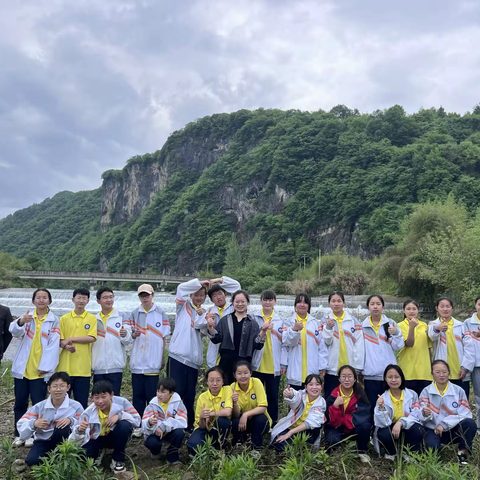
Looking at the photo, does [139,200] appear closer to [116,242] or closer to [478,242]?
[116,242]

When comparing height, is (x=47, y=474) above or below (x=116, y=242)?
below

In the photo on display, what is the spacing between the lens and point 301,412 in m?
3.98

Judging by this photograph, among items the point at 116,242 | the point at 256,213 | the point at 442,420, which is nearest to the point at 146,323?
the point at 442,420

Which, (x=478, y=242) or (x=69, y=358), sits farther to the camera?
(x=478, y=242)

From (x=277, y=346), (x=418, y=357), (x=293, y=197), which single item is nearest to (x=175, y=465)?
(x=277, y=346)

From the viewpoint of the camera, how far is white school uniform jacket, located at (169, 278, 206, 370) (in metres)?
4.45

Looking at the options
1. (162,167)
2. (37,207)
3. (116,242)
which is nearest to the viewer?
(116,242)

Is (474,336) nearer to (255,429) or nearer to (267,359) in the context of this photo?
(267,359)

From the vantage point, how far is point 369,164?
5553cm

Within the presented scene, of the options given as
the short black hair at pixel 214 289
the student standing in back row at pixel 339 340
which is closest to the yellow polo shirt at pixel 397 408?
the student standing in back row at pixel 339 340

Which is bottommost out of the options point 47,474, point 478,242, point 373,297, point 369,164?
point 47,474

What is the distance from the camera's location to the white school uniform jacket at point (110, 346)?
4.39 metres

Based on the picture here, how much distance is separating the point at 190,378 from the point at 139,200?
97.0 metres

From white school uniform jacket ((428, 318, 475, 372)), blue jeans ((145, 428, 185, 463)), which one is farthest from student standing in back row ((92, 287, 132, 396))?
white school uniform jacket ((428, 318, 475, 372))
